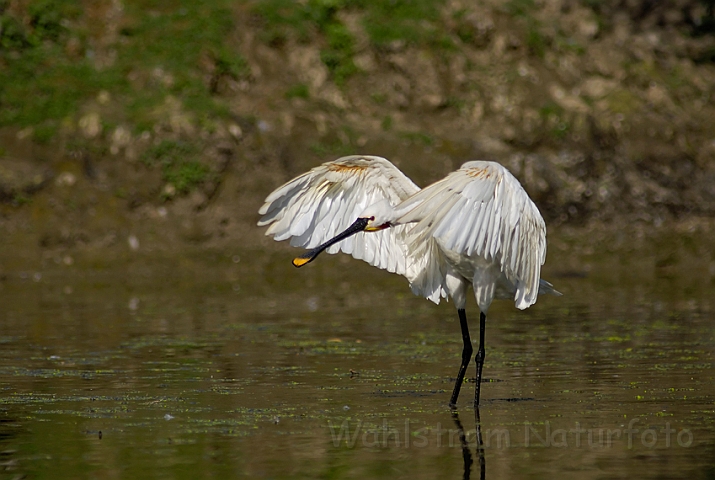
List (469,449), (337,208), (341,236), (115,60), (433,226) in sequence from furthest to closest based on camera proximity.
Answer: (115,60), (337,208), (341,236), (433,226), (469,449)

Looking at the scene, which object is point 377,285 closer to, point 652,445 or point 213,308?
point 213,308

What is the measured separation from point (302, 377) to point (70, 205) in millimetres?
11465

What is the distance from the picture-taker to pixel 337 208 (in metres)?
10.3

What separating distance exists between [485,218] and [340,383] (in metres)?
2.44

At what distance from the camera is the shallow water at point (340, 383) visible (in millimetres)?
6969

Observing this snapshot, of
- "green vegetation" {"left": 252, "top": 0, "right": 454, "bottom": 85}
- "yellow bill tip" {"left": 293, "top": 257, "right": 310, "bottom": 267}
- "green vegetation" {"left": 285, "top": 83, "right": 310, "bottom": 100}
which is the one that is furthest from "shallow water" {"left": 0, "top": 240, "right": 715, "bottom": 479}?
"green vegetation" {"left": 252, "top": 0, "right": 454, "bottom": 85}

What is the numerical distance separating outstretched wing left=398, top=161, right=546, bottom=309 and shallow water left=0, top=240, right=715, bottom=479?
111cm

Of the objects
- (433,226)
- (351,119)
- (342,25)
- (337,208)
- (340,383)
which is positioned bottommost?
(340,383)

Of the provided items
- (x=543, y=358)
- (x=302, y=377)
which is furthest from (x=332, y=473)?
(x=543, y=358)

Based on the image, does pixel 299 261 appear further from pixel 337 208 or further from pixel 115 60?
pixel 115 60

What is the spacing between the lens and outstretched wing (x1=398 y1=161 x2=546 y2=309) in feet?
26.6

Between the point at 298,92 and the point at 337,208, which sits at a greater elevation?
the point at 298,92

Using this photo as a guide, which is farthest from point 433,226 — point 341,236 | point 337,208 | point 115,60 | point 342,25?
point 342,25

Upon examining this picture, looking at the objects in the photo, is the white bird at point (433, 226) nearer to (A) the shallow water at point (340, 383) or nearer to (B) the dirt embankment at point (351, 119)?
(A) the shallow water at point (340, 383)
